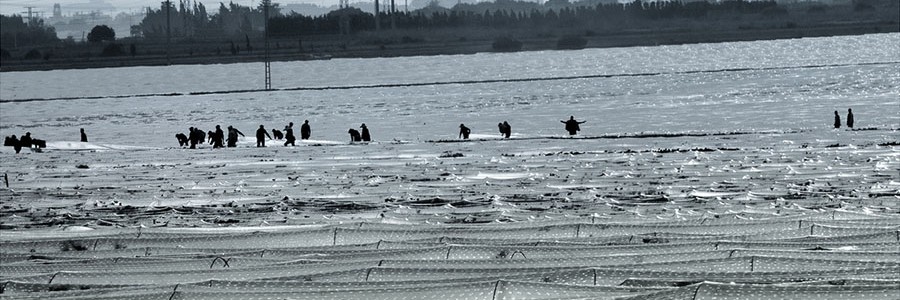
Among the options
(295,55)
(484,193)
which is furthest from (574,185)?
(295,55)

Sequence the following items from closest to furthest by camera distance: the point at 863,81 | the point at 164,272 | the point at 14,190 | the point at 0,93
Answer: the point at 164,272
the point at 14,190
the point at 863,81
the point at 0,93

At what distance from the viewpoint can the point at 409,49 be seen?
609 feet

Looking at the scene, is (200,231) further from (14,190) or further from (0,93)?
(0,93)

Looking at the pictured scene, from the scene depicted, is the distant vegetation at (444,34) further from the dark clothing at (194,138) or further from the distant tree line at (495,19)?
the dark clothing at (194,138)

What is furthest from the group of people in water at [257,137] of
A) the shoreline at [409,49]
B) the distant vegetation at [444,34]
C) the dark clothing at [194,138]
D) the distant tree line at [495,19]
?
the distant tree line at [495,19]

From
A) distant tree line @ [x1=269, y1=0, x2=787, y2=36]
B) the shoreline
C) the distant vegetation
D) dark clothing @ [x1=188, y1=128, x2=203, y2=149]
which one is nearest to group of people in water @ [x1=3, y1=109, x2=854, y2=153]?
dark clothing @ [x1=188, y1=128, x2=203, y2=149]

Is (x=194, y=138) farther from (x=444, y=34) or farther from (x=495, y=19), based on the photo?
(x=495, y=19)

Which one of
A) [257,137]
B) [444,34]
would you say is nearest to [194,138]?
[257,137]

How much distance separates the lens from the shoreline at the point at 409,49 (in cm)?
18125

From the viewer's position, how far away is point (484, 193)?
22.8m

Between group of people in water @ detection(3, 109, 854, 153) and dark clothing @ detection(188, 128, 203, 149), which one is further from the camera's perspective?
dark clothing @ detection(188, 128, 203, 149)

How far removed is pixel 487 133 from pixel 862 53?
350 ft

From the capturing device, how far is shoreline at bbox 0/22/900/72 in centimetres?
18125

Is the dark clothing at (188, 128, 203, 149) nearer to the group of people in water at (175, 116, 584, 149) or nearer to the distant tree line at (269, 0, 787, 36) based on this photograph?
the group of people in water at (175, 116, 584, 149)
